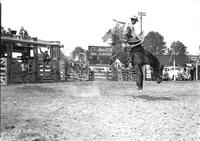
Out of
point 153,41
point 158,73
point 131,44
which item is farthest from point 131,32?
point 153,41

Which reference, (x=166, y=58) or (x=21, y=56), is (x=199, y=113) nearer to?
(x=21, y=56)

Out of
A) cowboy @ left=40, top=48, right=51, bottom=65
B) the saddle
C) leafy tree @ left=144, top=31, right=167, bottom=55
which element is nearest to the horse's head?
the saddle

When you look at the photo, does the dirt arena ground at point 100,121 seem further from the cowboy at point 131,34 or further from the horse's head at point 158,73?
the cowboy at point 131,34

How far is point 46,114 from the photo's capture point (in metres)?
6.29

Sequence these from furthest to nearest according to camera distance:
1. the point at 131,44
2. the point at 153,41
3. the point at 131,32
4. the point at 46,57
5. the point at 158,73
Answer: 1. the point at 153,41
2. the point at 46,57
3. the point at 158,73
4. the point at 131,44
5. the point at 131,32

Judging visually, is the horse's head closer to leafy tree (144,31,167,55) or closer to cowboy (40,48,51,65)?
cowboy (40,48,51,65)

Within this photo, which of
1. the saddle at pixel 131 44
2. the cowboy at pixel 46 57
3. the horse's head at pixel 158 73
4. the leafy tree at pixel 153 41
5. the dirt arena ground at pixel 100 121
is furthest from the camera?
the leafy tree at pixel 153 41

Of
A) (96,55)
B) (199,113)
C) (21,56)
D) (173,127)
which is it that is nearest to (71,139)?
(173,127)

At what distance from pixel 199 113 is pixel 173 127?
1.38 metres

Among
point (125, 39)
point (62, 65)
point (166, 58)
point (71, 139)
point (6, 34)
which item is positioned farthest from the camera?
point (166, 58)

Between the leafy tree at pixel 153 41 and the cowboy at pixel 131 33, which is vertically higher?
the leafy tree at pixel 153 41

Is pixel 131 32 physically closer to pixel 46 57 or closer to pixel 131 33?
pixel 131 33

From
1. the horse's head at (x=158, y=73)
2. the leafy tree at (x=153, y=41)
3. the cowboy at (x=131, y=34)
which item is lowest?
the horse's head at (x=158, y=73)

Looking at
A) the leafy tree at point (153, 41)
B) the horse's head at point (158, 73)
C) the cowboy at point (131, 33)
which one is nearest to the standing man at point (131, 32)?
the cowboy at point (131, 33)
